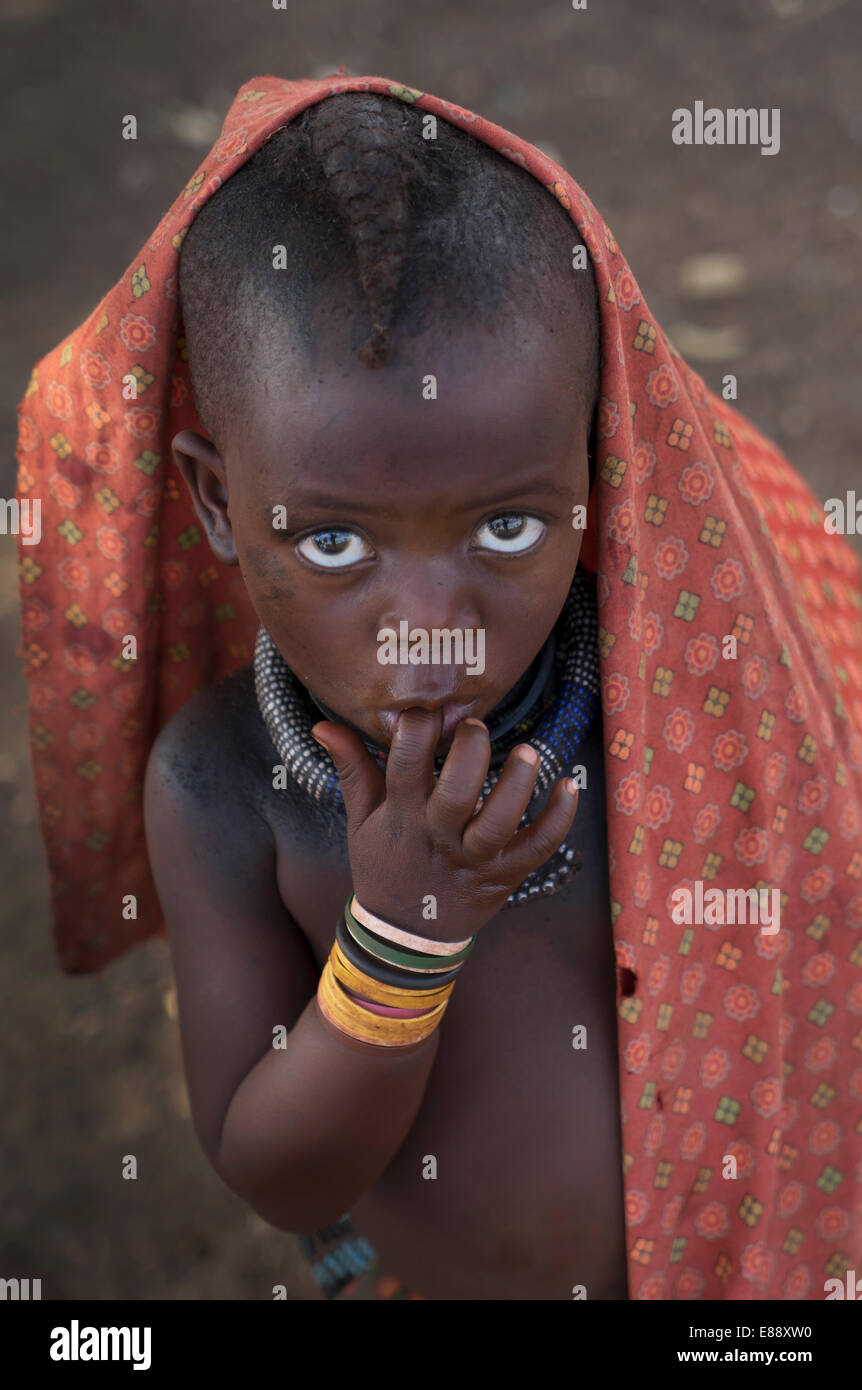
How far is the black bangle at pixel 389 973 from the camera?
1.30 metres

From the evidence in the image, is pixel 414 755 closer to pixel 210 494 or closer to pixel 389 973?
pixel 389 973

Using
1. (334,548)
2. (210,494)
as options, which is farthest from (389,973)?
(210,494)

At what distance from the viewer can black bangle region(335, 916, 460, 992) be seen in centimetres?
130

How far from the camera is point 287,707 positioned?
4.80ft

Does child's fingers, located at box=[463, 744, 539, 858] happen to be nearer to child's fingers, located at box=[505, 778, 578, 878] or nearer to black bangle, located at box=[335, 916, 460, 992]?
→ child's fingers, located at box=[505, 778, 578, 878]

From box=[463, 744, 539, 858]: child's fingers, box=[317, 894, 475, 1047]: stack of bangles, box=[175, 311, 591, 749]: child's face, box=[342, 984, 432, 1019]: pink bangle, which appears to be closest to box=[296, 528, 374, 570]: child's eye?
box=[175, 311, 591, 749]: child's face

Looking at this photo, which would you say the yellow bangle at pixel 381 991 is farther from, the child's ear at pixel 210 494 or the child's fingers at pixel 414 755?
the child's ear at pixel 210 494

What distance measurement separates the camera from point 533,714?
148 centimetres

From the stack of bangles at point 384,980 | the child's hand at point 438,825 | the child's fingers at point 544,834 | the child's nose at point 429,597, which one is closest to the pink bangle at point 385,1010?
the stack of bangles at point 384,980

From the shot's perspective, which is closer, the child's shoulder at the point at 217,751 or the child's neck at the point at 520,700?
the child's neck at the point at 520,700

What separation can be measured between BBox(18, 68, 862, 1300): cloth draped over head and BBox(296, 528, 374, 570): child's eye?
0.30 metres

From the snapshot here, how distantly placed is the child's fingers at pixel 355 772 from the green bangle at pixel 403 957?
0.12 metres

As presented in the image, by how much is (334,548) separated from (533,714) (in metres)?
0.40

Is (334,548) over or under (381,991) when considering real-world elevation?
over
